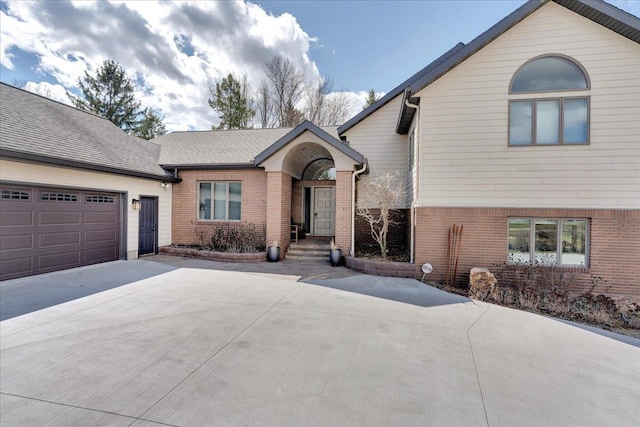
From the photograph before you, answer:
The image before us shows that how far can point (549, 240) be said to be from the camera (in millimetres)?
7660

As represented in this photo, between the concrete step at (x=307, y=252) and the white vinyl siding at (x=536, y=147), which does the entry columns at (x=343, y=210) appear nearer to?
the concrete step at (x=307, y=252)

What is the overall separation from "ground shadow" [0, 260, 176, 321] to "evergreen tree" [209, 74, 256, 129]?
68.5 feet

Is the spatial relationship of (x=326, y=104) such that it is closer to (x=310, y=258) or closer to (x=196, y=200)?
(x=196, y=200)

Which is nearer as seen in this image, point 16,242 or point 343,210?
point 16,242

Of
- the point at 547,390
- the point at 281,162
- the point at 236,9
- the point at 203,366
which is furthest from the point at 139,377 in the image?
the point at 236,9

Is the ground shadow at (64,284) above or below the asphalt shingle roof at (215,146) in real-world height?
below

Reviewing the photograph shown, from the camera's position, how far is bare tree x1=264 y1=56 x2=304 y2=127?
2792 centimetres

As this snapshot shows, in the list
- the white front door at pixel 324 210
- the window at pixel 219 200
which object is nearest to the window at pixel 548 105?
the white front door at pixel 324 210

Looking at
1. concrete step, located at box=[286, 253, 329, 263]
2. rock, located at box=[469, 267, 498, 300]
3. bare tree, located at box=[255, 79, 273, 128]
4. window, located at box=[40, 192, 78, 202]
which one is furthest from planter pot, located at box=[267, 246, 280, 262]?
bare tree, located at box=[255, 79, 273, 128]

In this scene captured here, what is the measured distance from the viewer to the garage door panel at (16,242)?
7048 millimetres

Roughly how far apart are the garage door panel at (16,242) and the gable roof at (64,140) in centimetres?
193

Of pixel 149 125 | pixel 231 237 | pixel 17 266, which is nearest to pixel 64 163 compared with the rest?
pixel 17 266

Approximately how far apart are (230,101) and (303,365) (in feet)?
91.6

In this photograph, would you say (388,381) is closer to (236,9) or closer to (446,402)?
(446,402)
